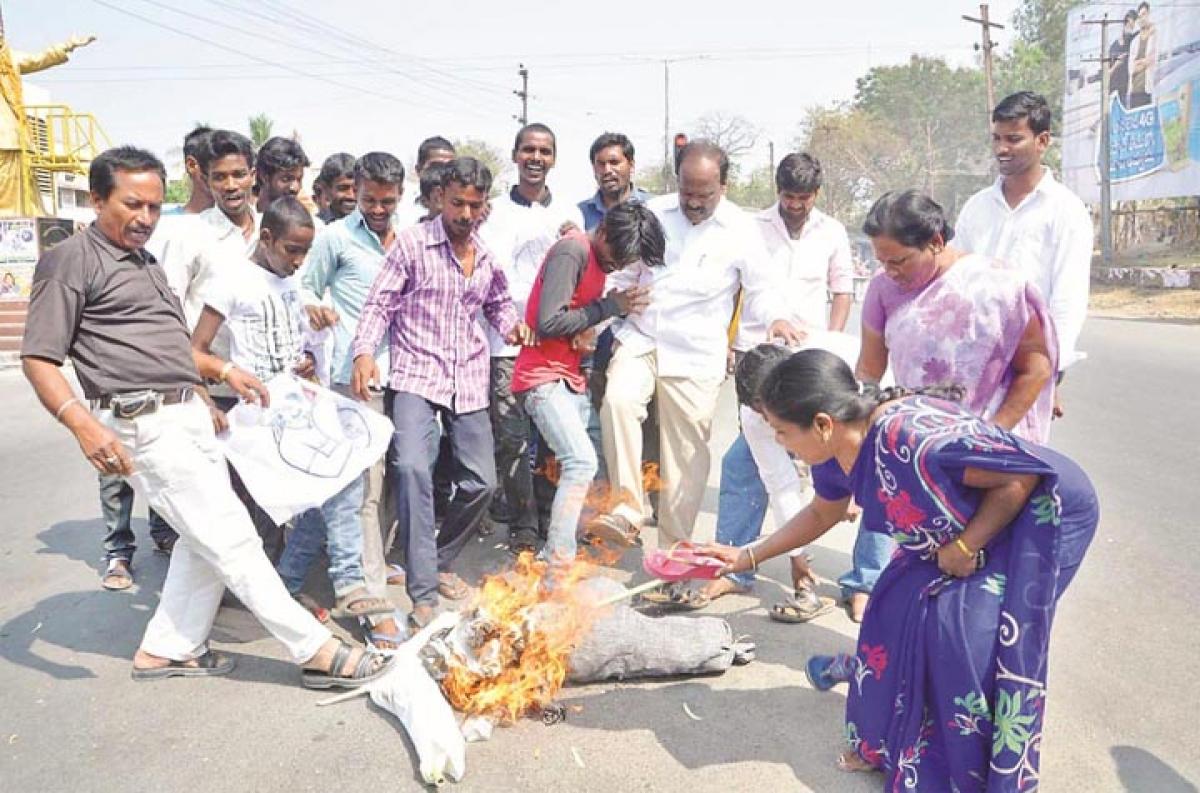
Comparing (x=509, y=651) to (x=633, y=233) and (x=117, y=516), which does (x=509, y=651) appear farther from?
(x=117, y=516)

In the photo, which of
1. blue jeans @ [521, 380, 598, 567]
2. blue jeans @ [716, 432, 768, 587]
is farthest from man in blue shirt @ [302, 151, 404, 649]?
blue jeans @ [716, 432, 768, 587]

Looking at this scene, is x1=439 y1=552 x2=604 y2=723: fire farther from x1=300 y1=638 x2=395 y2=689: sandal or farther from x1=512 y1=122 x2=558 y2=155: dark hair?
x1=512 y1=122 x2=558 y2=155: dark hair

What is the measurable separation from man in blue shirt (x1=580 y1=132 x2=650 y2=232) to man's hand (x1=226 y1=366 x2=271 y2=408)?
233 centimetres

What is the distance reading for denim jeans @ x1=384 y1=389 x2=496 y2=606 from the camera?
3.95 metres

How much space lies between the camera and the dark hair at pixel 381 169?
4.53 meters

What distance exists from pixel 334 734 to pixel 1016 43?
2392 inches

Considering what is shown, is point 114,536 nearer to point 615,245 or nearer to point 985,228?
point 615,245

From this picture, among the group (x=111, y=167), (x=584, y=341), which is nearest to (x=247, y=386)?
(x=111, y=167)

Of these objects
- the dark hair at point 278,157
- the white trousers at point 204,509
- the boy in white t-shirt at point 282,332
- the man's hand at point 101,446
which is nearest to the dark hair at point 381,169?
the boy in white t-shirt at point 282,332

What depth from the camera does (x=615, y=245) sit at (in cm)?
425

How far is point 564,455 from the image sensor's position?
4.30 metres

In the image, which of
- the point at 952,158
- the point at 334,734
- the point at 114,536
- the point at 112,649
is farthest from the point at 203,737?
the point at 952,158

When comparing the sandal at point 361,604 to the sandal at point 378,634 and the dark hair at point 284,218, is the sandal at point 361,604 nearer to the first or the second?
the sandal at point 378,634

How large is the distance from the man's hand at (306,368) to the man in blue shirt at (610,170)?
184cm
